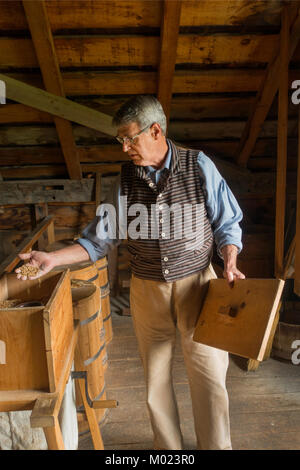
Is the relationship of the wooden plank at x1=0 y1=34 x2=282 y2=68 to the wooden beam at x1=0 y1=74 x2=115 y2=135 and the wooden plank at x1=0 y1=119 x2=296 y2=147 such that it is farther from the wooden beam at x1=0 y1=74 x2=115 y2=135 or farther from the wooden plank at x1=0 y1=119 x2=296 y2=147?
the wooden plank at x1=0 y1=119 x2=296 y2=147

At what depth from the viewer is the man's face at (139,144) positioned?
1.75 meters

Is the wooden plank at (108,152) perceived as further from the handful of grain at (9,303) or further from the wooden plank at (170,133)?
the handful of grain at (9,303)

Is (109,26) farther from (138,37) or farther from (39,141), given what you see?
(39,141)

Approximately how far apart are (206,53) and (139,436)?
9.51 feet

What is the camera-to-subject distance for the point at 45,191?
14.2ft

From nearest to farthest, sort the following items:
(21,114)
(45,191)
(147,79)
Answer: (147,79) < (21,114) < (45,191)

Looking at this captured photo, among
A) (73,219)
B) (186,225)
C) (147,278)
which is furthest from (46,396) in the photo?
(73,219)

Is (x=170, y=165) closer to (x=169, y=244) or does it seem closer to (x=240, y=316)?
(x=169, y=244)

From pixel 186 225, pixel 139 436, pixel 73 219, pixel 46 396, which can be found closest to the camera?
pixel 46 396

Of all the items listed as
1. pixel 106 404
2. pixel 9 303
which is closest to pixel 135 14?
pixel 9 303

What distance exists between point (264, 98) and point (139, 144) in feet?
6.74

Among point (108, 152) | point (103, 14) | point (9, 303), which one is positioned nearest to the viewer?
point (9, 303)

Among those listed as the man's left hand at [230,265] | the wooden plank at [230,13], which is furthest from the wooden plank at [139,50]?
the man's left hand at [230,265]

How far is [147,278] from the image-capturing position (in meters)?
1.95
